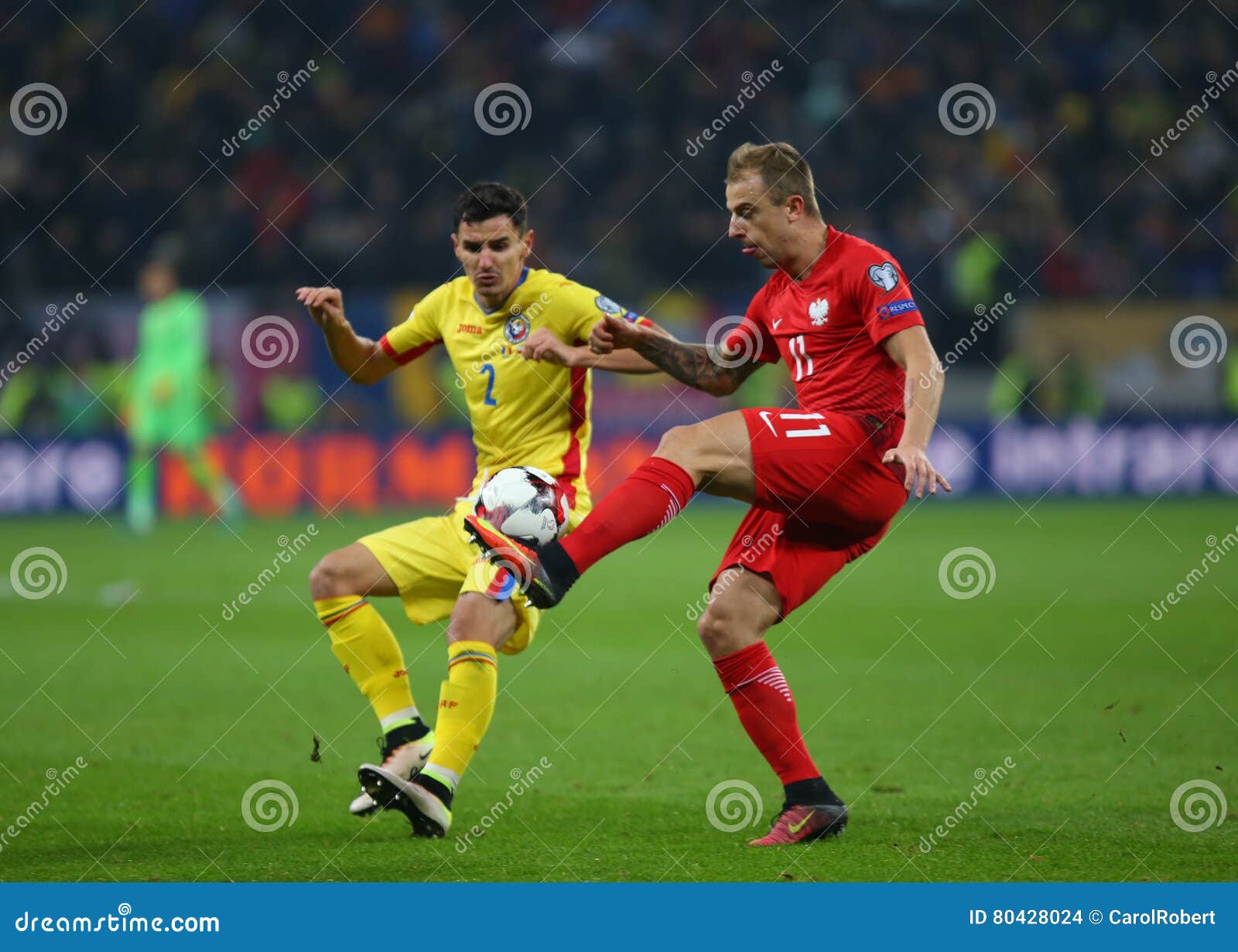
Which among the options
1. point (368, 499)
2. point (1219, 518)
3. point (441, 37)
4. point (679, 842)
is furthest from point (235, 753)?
point (441, 37)

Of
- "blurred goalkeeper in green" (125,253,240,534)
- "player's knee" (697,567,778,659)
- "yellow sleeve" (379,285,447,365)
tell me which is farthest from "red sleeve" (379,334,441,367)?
"blurred goalkeeper in green" (125,253,240,534)

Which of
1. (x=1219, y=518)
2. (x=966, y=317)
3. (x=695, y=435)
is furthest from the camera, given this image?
(x=966, y=317)

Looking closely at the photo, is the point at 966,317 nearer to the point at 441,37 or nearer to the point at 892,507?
the point at 441,37

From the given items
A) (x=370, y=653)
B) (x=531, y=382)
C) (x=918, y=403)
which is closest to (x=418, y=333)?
(x=531, y=382)

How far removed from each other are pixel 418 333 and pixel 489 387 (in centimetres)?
42

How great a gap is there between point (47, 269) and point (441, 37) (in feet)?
20.8

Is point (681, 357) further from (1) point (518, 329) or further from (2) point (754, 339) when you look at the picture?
(1) point (518, 329)

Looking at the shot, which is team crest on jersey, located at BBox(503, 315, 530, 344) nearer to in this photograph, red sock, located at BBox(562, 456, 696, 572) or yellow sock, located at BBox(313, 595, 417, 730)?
yellow sock, located at BBox(313, 595, 417, 730)

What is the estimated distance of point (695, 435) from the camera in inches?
170

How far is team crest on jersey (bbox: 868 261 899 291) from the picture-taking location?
4.54 meters

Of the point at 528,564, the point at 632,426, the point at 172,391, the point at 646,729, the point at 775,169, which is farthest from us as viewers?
the point at 632,426

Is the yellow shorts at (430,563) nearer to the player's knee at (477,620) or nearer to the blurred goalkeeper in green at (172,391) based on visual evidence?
the player's knee at (477,620)

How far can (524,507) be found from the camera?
4578mm

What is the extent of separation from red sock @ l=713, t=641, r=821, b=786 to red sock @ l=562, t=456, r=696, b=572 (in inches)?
27.5
